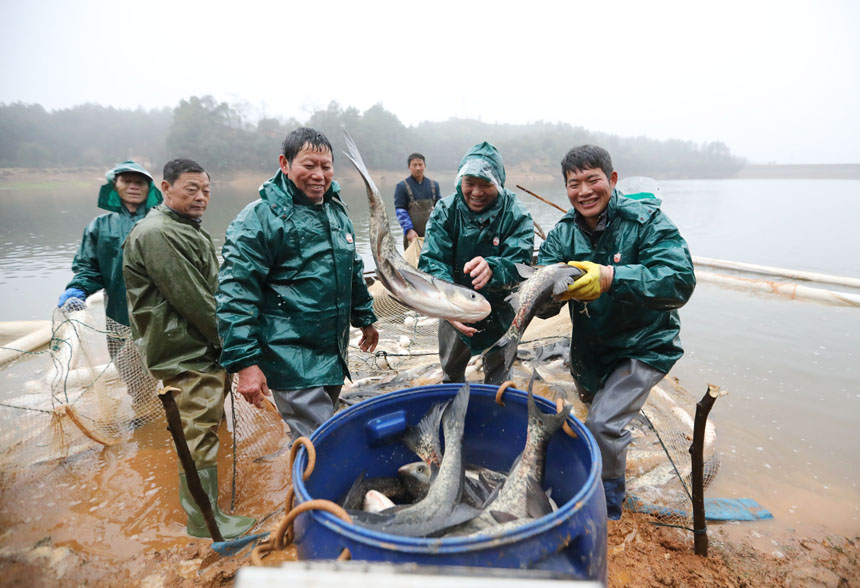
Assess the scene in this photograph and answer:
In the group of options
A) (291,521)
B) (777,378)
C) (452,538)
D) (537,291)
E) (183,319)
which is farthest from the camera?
(777,378)

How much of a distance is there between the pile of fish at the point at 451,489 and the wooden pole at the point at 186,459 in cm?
95

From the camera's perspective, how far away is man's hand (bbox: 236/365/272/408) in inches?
97.3

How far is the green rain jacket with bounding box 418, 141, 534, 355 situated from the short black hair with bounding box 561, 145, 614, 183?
2.12ft

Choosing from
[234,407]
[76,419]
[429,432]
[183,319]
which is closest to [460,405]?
[429,432]

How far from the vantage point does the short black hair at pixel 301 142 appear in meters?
2.71

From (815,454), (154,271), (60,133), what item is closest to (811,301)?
(815,454)

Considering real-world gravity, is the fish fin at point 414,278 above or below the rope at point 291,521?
above

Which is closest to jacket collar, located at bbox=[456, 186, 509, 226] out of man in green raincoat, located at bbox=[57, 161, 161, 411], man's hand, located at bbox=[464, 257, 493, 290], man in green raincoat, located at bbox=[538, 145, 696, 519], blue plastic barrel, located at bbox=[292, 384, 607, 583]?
man's hand, located at bbox=[464, 257, 493, 290]

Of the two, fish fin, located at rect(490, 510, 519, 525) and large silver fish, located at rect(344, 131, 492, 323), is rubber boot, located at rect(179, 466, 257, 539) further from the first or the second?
fish fin, located at rect(490, 510, 519, 525)

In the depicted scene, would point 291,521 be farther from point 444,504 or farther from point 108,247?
point 108,247

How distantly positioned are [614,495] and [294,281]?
2.44 meters

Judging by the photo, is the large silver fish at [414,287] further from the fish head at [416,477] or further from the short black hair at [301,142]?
the fish head at [416,477]

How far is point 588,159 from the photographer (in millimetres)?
2764

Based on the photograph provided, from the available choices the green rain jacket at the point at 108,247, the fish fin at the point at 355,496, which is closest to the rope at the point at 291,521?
the fish fin at the point at 355,496
